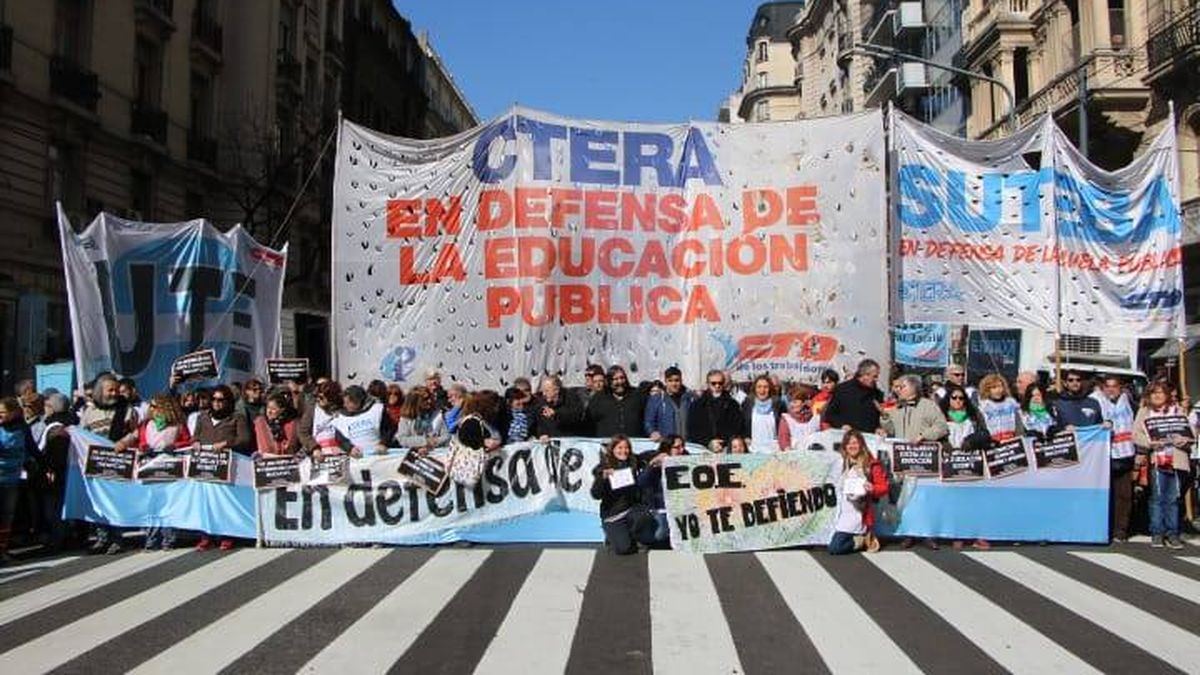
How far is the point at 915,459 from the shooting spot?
935 centimetres

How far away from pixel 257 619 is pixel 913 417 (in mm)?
6072

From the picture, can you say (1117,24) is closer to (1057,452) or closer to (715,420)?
(1057,452)

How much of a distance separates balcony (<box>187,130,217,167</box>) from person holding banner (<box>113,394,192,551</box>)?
23.0 metres

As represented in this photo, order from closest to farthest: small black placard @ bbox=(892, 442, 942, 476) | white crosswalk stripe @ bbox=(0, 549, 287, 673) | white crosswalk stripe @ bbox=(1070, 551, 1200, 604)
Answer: white crosswalk stripe @ bbox=(0, 549, 287, 673) → white crosswalk stripe @ bbox=(1070, 551, 1200, 604) → small black placard @ bbox=(892, 442, 942, 476)

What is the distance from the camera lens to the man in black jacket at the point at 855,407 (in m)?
9.44

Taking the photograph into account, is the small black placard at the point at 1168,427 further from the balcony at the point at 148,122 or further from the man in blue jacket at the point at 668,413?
the balcony at the point at 148,122

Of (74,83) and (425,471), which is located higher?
(74,83)

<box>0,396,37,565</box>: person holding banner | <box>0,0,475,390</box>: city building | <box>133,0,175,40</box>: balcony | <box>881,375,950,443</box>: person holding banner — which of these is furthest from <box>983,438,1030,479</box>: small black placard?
<box>133,0,175,40</box>: balcony

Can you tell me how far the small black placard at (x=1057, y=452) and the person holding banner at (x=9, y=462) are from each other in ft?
30.3

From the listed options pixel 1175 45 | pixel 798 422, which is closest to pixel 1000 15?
pixel 1175 45

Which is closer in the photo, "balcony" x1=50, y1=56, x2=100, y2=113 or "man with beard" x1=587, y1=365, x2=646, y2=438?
"man with beard" x1=587, y1=365, x2=646, y2=438

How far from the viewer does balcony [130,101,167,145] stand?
27.5 m

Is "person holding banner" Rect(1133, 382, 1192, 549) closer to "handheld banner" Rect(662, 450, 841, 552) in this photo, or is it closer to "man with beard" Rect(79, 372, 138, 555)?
"handheld banner" Rect(662, 450, 841, 552)

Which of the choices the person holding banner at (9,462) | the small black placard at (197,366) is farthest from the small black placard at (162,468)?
the small black placard at (197,366)
